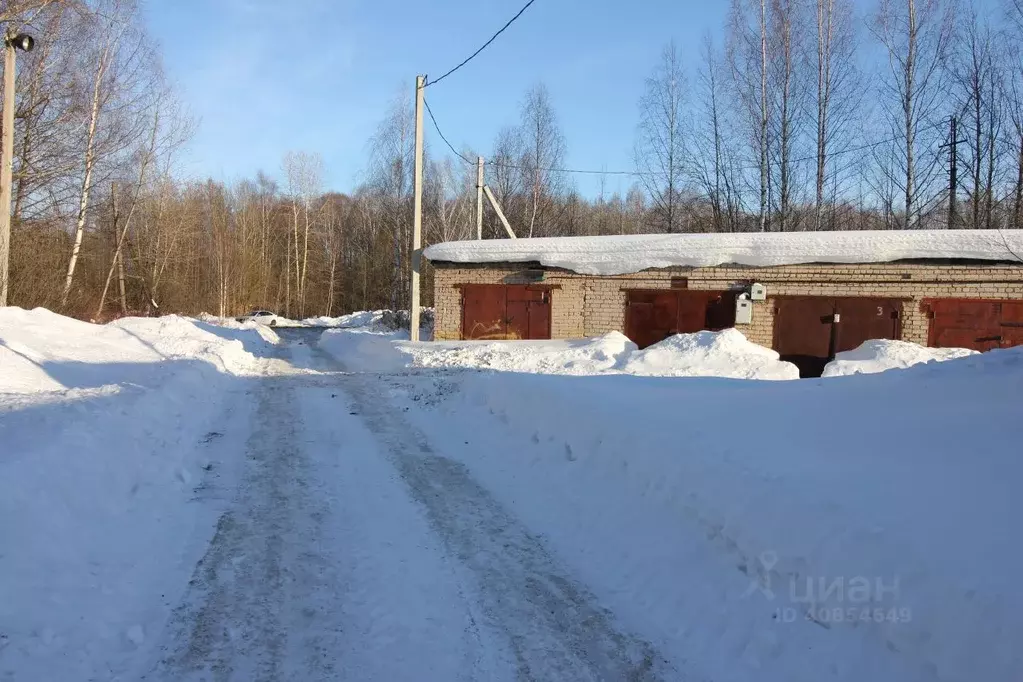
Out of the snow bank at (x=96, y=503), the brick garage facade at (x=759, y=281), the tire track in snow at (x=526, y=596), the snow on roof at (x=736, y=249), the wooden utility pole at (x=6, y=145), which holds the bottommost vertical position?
the tire track in snow at (x=526, y=596)

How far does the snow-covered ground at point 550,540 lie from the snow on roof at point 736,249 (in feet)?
27.5

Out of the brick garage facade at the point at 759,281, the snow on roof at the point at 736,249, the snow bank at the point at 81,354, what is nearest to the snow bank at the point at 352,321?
the snow bank at the point at 81,354

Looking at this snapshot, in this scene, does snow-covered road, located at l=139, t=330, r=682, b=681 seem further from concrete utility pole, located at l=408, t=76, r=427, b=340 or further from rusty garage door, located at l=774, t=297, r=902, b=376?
concrete utility pole, located at l=408, t=76, r=427, b=340

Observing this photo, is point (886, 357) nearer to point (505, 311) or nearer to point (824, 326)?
point (824, 326)

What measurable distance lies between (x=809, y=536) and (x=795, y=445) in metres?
1.44

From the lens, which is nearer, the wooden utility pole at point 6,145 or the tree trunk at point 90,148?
the wooden utility pole at point 6,145

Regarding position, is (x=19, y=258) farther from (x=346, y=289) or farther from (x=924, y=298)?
(x=346, y=289)

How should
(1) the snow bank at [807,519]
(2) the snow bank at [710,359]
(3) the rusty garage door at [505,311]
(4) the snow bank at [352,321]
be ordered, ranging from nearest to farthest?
(1) the snow bank at [807,519]
(2) the snow bank at [710,359]
(3) the rusty garage door at [505,311]
(4) the snow bank at [352,321]

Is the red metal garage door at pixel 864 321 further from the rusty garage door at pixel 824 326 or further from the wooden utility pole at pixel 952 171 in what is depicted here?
the wooden utility pole at pixel 952 171

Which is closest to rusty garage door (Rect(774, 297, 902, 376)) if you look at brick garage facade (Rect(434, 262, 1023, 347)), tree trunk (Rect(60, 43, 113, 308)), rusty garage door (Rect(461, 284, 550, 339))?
brick garage facade (Rect(434, 262, 1023, 347))

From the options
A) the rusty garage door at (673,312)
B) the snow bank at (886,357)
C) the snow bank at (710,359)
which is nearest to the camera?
the snow bank at (886,357)

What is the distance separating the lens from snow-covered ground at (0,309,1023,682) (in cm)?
324

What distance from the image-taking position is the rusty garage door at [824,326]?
14742mm

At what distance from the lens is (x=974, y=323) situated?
14211mm
